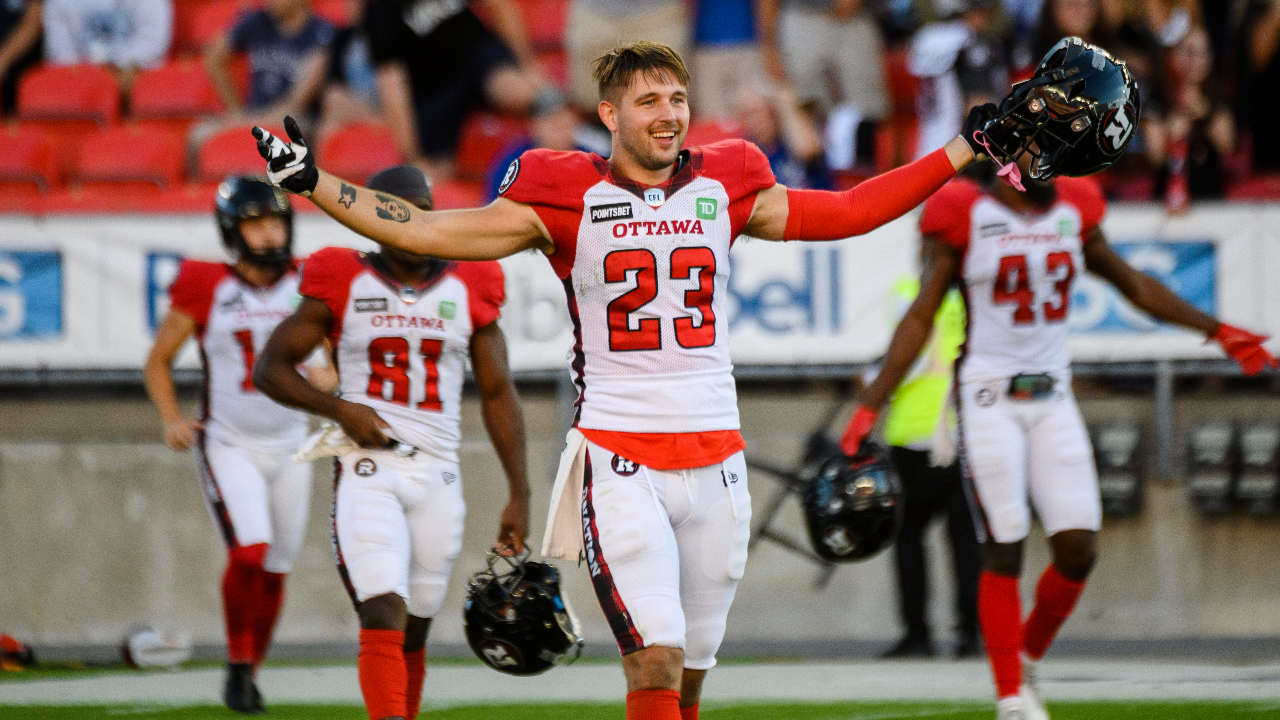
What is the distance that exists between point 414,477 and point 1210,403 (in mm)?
5741

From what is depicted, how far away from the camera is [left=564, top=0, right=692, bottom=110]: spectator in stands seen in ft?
35.6

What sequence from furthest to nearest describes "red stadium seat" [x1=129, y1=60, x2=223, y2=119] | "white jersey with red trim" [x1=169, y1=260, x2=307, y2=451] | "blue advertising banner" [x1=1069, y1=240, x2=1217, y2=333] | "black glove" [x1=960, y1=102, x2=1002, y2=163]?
1. "red stadium seat" [x1=129, y1=60, x2=223, y2=119]
2. "blue advertising banner" [x1=1069, y1=240, x2=1217, y2=333]
3. "white jersey with red trim" [x1=169, y1=260, x2=307, y2=451]
4. "black glove" [x1=960, y1=102, x2=1002, y2=163]

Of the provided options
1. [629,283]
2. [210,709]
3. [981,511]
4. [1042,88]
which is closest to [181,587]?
[210,709]

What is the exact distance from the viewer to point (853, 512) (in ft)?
17.5

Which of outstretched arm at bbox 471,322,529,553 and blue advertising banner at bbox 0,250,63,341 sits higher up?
blue advertising banner at bbox 0,250,63,341

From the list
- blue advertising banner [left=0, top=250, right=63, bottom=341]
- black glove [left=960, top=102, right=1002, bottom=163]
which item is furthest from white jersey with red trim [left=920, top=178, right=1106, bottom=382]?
blue advertising banner [left=0, top=250, right=63, bottom=341]

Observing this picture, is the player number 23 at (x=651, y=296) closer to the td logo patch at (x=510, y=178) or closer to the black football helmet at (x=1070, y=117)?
Answer: the td logo patch at (x=510, y=178)

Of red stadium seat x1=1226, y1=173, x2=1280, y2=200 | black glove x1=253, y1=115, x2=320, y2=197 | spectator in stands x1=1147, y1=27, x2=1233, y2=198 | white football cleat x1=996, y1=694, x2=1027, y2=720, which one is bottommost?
white football cleat x1=996, y1=694, x2=1027, y2=720

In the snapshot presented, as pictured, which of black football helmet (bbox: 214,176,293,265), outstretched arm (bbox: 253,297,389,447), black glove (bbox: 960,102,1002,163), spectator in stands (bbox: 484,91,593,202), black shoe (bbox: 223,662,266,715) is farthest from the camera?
spectator in stands (bbox: 484,91,593,202)

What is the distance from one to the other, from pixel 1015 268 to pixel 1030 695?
1.67 m

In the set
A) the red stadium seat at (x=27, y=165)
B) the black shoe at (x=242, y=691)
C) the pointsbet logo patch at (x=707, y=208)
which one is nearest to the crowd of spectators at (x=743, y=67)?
the red stadium seat at (x=27, y=165)

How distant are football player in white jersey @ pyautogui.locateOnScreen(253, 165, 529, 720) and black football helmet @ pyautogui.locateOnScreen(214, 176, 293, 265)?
1342 millimetres

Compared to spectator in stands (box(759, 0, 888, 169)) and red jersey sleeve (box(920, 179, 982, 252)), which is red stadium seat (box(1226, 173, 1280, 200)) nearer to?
spectator in stands (box(759, 0, 888, 169))

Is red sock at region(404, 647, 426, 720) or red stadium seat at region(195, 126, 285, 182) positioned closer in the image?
red sock at region(404, 647, 426, 720)
